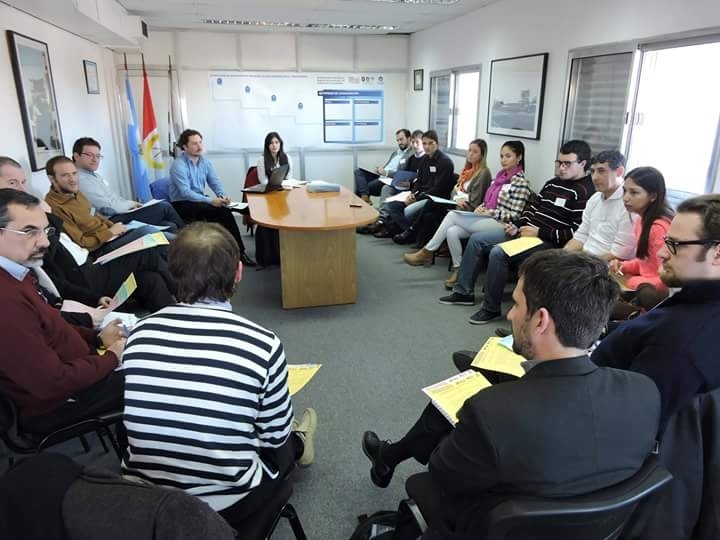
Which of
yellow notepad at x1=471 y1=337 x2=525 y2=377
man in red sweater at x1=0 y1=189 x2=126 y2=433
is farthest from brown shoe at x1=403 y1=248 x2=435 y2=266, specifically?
man in red sweater at x1=0 y1=189 x2=126 y2=433

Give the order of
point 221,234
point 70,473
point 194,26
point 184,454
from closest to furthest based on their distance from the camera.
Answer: point 70,473 → point 184,454 → point 221,234 → point 194,26

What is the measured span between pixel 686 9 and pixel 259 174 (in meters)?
3.85

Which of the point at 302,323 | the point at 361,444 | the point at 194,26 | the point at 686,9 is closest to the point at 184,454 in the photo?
the point at 361,444

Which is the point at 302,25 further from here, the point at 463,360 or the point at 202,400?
the point at 202,400

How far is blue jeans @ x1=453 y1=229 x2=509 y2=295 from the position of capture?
3.74 metres

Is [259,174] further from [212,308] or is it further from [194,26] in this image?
[212,308]

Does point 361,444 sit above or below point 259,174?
below

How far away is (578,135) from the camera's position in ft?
12.7

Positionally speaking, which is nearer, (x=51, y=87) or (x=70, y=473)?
(x=70, y=473)

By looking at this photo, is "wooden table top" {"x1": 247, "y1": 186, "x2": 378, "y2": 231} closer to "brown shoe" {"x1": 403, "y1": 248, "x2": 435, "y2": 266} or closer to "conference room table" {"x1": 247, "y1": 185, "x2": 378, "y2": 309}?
"conference room table" {"x1": 247, "y1": 185, "x2": 378, "y2": 309}

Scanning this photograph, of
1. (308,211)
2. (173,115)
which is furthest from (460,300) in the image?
(173,115)

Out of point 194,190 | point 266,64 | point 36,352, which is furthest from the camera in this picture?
point 266,64

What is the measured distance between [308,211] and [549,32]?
2575 mm

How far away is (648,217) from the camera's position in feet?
8.11
